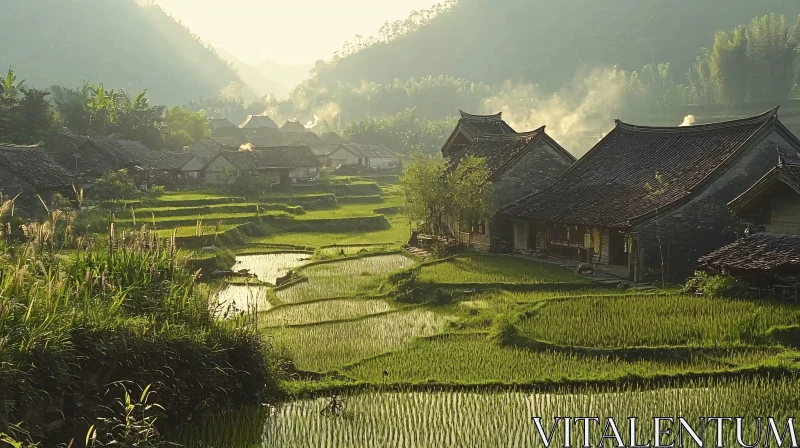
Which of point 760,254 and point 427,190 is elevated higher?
point 427,190

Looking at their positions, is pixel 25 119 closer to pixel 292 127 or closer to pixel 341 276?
pixel 341 276

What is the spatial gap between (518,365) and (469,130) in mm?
25271

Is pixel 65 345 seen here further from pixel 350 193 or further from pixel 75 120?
pixel 75 120

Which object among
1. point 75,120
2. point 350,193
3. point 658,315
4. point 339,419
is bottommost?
point 339,419

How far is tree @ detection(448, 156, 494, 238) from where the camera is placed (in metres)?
29.7

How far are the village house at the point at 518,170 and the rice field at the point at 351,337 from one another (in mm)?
11361

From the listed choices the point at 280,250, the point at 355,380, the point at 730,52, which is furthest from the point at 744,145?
the point at 730,52

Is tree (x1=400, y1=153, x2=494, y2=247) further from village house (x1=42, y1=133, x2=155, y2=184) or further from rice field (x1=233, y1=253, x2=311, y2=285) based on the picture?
village house (x1=42, y1=133, x2=155, y2=184)

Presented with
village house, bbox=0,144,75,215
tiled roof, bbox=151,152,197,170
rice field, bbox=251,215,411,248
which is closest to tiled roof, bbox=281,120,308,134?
tiled roof, bbox=151,152,197,170

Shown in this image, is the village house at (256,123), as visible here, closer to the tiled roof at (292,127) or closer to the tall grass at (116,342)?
the tiled roof at (292,127)

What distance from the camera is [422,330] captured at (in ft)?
59.1

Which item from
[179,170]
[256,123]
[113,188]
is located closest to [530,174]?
[113,188]

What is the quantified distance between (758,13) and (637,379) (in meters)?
165

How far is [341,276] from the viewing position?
26.7m
